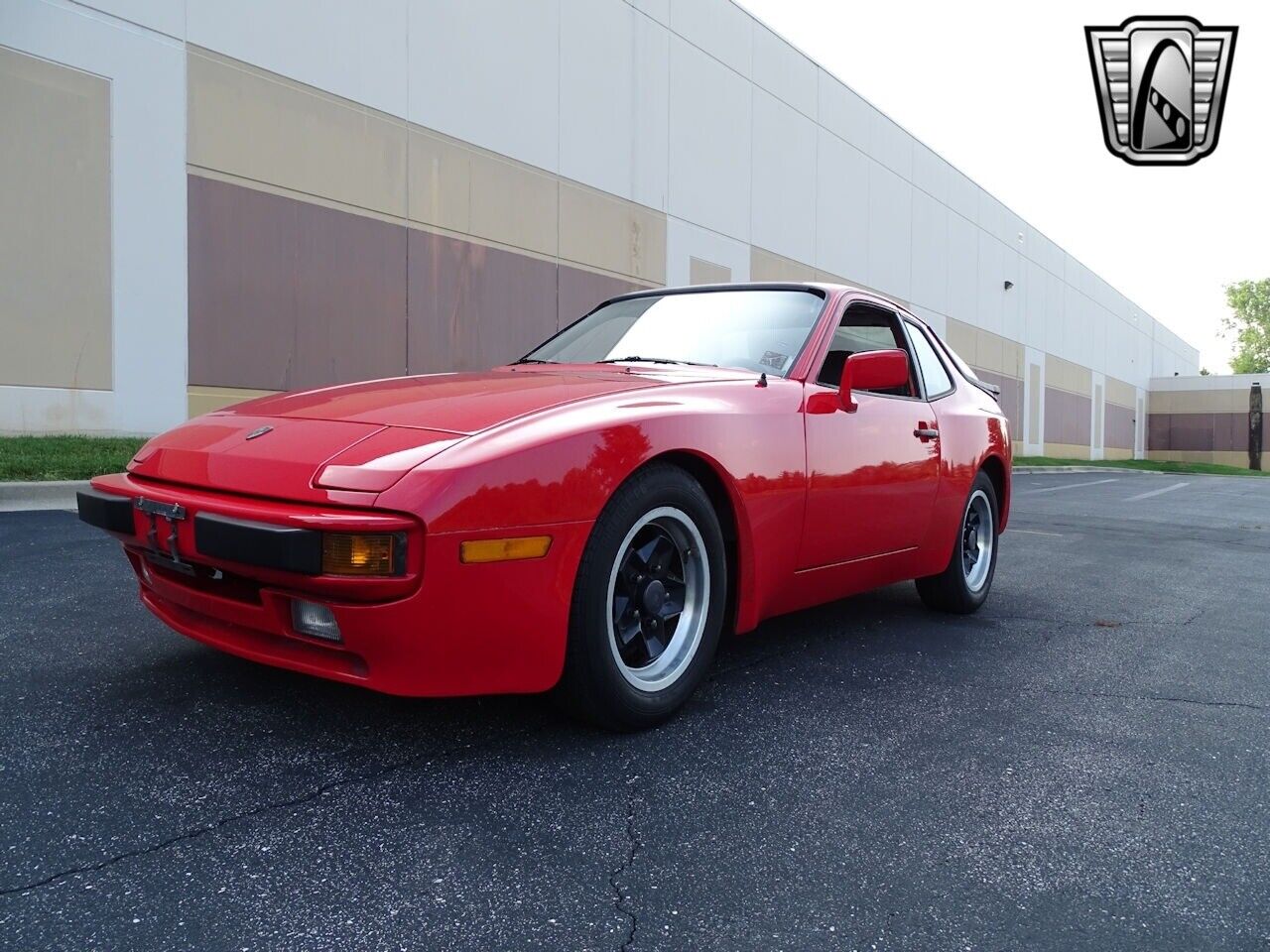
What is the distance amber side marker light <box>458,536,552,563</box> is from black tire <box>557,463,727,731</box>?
15 centimetres

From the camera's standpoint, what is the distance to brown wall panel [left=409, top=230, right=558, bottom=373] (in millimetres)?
12102

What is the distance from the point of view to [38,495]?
257 inches

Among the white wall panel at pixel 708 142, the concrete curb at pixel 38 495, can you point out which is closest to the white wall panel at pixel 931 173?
the white wall panel at pixel 708 142

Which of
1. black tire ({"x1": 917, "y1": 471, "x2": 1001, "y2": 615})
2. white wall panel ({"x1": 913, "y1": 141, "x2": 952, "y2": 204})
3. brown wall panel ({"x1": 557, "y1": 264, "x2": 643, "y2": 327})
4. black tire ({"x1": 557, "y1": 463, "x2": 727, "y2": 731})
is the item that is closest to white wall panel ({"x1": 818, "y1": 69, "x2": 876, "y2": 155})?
white wall panel ({"x1": 913, "y1": 141, "x2": 952, "y2": 204})

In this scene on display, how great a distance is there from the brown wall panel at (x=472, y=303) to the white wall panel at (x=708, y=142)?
3.99 metres

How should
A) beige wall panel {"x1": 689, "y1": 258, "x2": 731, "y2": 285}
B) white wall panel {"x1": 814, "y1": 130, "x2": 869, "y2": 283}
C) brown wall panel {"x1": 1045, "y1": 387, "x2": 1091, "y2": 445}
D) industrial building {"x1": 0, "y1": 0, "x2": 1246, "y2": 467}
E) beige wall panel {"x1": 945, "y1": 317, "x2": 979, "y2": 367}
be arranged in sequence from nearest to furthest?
industrial building {"x1": 0, "y1": 0, "x2": 1246, "y2": 467} < beige wall panel {"x1": 689, "y1": 258, "x2": 731, "y2": 285} < white wall panel {"x1": 814, "y1": 130, "x2": 869, "y2": 283} < beige wall panel {"x1": 945, "y1": 317, "x2": 979, "y2": 367} < brown wall panel {"x1": 1045, "y1": 387, "x2": 1091, "y2": 445}

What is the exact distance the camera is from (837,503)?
3260 millimetres

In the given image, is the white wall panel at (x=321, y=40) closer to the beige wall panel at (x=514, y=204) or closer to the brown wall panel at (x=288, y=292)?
the brown wall panel at (x=288, y=292)

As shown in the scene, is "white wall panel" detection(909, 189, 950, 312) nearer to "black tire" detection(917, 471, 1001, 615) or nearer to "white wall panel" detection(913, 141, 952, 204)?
"white wall panel" detection(913, 141, 952, 204)

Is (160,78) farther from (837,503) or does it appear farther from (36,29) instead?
(837,503)

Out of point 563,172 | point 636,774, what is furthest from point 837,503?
point 563,172

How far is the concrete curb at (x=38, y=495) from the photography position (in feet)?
21.0

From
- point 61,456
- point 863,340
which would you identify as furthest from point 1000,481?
point 61,456

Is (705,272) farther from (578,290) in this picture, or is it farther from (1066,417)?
(1066,417)
